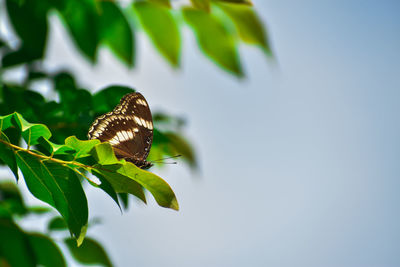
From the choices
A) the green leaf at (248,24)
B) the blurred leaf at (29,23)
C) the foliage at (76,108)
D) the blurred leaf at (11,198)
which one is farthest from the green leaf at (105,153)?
the blurred leaf at (11,198)

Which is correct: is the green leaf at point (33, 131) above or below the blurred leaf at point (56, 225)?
above

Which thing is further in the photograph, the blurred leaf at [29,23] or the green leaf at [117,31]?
the green leaf at [117,31]

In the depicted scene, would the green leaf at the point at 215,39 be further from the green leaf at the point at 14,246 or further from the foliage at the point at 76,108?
the green leaf at the point at 14,246

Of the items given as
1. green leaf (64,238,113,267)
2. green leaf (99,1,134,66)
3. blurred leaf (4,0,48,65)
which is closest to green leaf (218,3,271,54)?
green leaf (99,1,134,66)

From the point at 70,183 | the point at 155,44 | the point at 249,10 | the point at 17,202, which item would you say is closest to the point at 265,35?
the point at 249,10

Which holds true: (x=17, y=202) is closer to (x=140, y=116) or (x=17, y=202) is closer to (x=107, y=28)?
(x=140, y=116)

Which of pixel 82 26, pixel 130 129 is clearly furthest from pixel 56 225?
pixel 82 26
